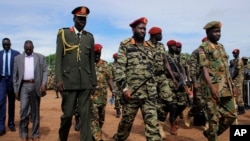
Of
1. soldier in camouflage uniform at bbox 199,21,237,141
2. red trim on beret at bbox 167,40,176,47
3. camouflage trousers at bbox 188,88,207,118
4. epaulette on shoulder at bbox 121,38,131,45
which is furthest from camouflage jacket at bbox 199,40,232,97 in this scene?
camouflage trousers at bbox 188,88,207,118

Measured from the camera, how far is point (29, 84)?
7.86m

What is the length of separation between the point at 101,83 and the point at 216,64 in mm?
2748

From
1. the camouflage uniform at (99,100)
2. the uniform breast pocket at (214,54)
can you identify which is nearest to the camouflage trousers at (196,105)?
the camouflage uniform at (99,100)

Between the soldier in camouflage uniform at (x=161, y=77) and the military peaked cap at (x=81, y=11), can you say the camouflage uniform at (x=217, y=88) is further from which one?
the military peaked cap at (x=81, y=11)

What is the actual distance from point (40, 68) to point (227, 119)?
4134 millimetres

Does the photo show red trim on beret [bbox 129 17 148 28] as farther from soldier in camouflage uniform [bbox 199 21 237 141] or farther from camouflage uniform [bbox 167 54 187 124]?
camouflage uniform [bbox 167 54 187 124]

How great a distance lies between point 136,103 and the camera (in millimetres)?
6211

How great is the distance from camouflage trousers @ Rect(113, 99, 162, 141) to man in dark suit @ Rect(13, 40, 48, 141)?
2319 millimetres

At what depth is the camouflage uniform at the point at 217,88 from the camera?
619 centimetres

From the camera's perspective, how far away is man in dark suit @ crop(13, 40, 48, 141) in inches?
308

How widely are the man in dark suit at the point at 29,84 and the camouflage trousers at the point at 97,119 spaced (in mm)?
1162

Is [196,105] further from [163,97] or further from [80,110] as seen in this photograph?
[80,110]

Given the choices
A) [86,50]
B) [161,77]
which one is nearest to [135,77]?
[86,50]

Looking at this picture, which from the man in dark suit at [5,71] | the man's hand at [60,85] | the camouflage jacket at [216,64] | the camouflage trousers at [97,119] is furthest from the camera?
→ the man in dark suit at [5,71]
